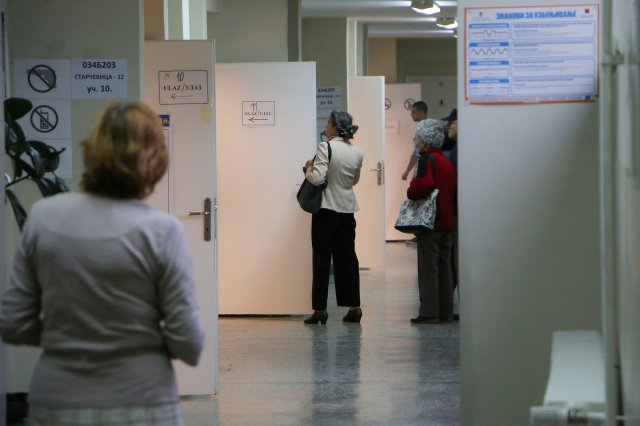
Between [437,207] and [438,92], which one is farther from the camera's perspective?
[438,92]

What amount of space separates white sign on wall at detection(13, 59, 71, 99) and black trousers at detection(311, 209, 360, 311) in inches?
136

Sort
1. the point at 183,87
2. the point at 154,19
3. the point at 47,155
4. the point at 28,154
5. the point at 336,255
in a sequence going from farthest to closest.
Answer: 1. the point at 336,255
2. the point at 154,19
3. the point at 183,87
4. the point at 47,155
5. the point at 28,154

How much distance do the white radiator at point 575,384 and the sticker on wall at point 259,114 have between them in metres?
4.82

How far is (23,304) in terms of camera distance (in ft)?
8.35

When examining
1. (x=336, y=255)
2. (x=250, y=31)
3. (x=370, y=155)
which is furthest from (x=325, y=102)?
(x=336, y=255)

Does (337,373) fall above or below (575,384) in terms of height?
below

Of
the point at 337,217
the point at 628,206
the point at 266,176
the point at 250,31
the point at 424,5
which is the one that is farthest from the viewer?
the point at 424,5

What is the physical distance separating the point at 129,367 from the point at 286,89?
6212 millimetres

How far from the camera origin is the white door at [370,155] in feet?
39.9

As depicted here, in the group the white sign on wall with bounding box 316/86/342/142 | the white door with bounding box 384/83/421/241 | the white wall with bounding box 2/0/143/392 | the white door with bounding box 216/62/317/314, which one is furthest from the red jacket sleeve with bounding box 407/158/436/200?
the white door with bounding box 384/83/421/241

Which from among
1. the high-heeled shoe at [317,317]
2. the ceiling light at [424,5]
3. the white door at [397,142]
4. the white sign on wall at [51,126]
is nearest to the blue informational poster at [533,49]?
the white sign on wall at [51,126]

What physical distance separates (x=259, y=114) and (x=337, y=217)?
103 cm

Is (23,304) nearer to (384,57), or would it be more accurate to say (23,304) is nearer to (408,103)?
(408,103)

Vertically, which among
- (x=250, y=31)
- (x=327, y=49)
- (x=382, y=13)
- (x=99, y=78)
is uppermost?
(x=382, y=13)
